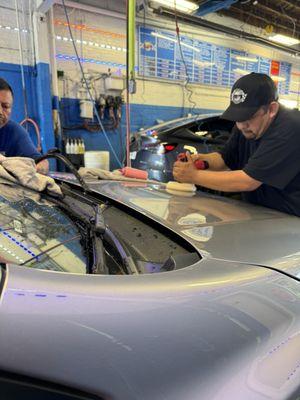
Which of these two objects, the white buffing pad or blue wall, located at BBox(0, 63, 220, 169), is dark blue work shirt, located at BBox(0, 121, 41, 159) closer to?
the white buffing pad

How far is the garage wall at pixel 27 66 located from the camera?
4816 mm

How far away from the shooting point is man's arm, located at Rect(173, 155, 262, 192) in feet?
5.05

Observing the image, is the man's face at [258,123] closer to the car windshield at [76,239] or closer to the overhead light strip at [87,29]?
the car windshield at [76,239]

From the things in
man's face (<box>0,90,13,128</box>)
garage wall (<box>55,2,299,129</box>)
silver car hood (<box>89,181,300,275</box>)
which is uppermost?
garage wall (<box>55,2,299,129</box>)

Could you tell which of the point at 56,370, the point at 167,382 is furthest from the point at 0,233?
the point at 167,382

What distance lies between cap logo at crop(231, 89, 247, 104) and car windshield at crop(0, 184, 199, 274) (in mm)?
829

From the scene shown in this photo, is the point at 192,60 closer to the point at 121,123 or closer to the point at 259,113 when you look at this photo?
the point at 121,123

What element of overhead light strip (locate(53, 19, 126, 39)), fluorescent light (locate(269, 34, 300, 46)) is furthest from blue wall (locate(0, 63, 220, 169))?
fluorescent light (locate(269, 34, 300, 46))

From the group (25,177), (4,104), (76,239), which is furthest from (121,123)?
(76,239)

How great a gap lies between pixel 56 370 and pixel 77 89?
5.63 meters

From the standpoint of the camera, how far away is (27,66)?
4.96m

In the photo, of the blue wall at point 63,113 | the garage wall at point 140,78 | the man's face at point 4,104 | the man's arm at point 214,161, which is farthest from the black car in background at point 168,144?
the garage wall at point 140,78

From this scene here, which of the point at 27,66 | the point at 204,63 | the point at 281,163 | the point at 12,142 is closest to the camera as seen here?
the point at 281,163

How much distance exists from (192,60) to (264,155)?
6.02 m
